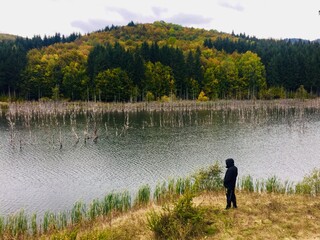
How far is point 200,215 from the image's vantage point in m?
15.9

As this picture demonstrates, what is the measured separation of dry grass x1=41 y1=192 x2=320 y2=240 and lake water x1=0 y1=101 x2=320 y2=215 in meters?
7.70

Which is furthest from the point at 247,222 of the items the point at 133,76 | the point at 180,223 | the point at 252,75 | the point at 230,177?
the point at 252,75

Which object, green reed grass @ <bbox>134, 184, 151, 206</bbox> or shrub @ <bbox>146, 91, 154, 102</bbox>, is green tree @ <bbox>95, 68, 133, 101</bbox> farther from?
green reed grass @ <bbox>134, 184, 151, 206</bbox>

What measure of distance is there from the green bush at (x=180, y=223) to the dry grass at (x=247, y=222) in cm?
50

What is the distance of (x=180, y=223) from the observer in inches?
614

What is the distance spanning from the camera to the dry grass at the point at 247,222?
14922mm

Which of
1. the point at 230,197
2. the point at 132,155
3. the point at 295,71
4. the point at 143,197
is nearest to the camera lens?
the point at 230,197

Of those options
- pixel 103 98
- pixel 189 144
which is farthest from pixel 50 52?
pixel 189 144

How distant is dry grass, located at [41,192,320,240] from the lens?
49.0 ft

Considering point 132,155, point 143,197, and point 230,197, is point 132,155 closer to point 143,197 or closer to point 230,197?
point 143,197

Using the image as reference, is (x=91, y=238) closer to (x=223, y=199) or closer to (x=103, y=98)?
(x=223, y=199)

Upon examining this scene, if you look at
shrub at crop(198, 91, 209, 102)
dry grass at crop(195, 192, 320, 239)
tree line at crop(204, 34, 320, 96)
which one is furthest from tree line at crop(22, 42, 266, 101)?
dry grass at crop(195, 192, 320, 239)

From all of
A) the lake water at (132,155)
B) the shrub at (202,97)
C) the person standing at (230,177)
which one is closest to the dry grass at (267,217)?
the person standing at (230,177)

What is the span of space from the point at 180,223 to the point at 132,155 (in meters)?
23.2
